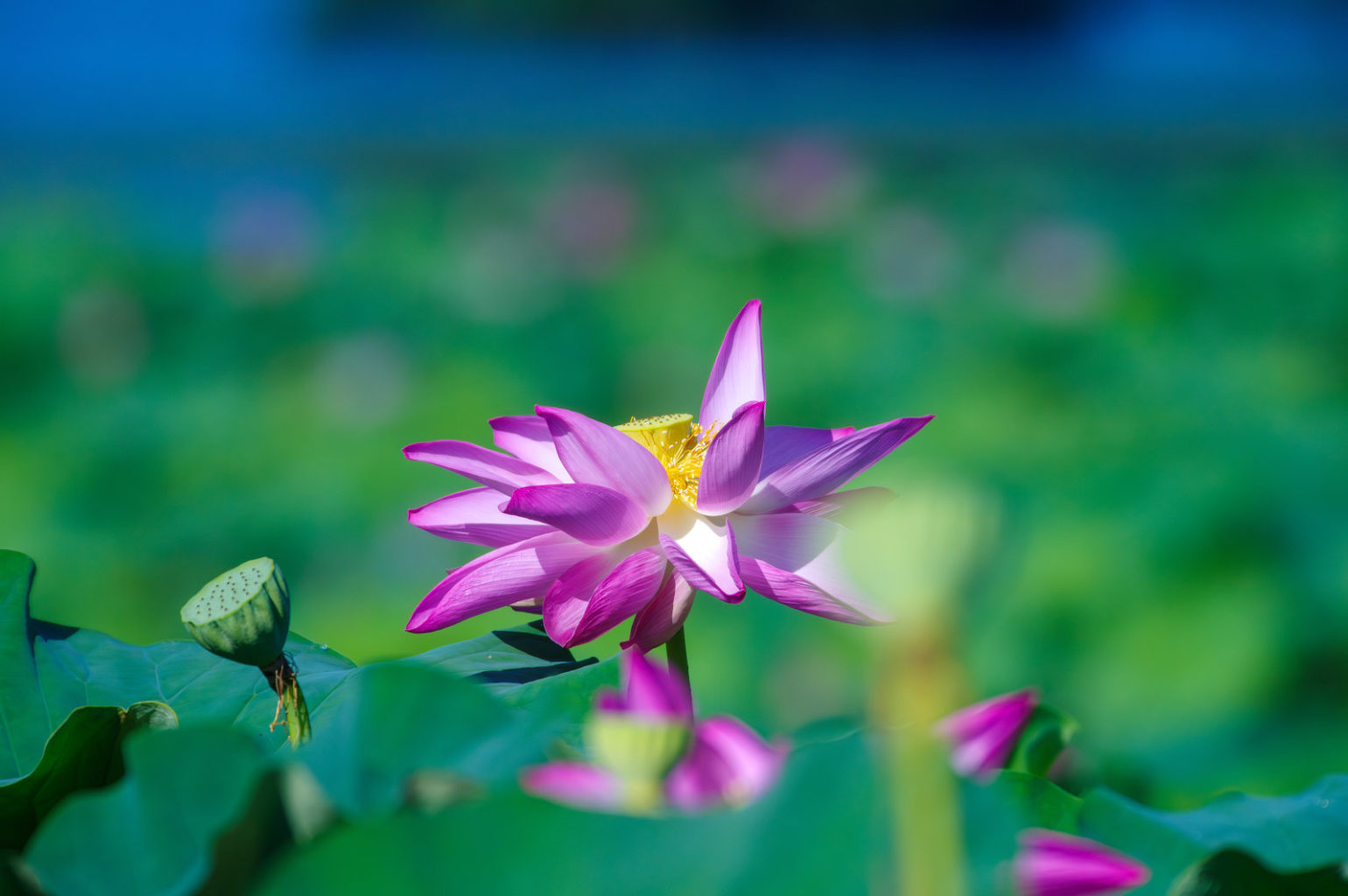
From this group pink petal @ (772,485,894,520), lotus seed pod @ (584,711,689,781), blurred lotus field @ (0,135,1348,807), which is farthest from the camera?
blurred lotus field @ (0,135,1348,807)

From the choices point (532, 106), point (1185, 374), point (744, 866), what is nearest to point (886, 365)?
point (1185, 374)

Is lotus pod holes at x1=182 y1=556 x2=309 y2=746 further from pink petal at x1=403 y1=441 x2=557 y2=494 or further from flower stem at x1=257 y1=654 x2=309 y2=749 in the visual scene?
pink petal at x1=403 y1=441 x2=557 y2=494

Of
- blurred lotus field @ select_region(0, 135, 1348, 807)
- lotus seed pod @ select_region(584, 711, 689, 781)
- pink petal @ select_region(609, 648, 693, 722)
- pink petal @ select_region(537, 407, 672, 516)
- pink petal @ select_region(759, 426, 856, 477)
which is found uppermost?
lotus seed pod @ select_region(584, 711, 689, 781)

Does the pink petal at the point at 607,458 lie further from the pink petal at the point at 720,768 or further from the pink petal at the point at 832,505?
the pink petal at the point at 720,768

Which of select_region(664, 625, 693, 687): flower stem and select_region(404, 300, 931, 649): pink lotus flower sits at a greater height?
select_region(404, 300, 931, 649): pink lotus flower

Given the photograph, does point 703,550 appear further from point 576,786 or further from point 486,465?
point 576,786

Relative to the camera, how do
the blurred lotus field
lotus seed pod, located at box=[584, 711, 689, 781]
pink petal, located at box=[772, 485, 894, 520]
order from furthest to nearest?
the blurred lotus field, pink petal, located at box=[772, 485, 894, 520], lotus seed pod, located at box=[584, 711, 689, 781]

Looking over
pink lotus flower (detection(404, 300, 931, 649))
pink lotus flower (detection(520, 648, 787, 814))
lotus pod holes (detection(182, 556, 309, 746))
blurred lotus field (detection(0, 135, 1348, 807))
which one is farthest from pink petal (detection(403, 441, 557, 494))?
blurred lotus field (detection(0, 135, 1348, 807))
